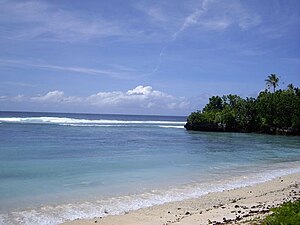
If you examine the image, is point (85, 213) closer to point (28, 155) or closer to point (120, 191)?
point (120, 191)

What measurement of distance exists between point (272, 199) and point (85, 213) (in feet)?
21.6

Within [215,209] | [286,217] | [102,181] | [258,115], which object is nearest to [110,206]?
[215,209]

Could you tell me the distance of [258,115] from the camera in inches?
2707

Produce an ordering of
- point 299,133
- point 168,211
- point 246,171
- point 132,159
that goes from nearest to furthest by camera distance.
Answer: point 168,211 → point 246,171 → point 132,159 → point 299,133

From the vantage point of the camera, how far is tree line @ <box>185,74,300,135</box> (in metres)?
64.7

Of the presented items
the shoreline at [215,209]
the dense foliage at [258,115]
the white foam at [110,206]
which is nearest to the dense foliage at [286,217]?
the shoreline at [215,209]

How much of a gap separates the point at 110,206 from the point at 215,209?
141 inches

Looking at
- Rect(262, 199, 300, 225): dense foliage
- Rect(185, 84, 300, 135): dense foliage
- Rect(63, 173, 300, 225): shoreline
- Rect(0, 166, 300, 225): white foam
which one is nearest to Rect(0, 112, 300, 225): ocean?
Rect(0, 166, 300, 225): white foam

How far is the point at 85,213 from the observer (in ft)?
35.2

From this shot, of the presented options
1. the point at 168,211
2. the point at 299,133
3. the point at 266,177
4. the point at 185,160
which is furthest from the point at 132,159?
the point at 299,133

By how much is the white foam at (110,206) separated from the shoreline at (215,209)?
0.43m

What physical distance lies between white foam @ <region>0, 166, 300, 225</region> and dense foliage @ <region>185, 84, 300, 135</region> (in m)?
53.0

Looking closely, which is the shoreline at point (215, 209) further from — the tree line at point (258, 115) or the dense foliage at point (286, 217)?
the tree line at point (258, 115)

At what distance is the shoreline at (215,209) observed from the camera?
9.46 meters
